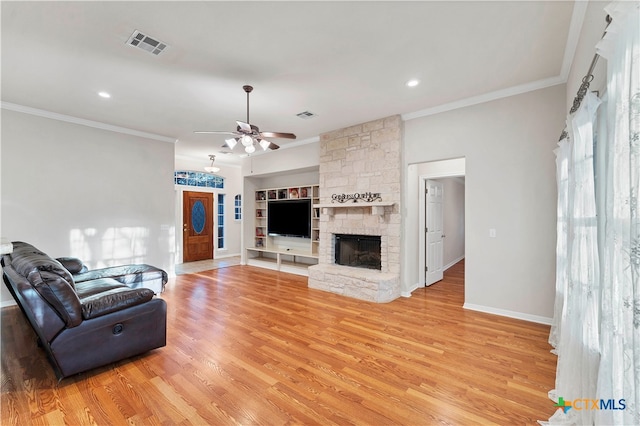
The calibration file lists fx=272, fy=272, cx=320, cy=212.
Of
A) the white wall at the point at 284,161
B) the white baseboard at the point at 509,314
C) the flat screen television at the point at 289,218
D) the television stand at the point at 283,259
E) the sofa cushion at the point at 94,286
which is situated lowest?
the white baseboard at the point at 509,314

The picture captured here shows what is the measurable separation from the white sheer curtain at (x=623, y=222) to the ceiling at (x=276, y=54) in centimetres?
131

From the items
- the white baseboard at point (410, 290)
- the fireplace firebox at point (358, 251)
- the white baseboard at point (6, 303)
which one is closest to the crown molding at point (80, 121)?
the white baseboard at point (6, 303)

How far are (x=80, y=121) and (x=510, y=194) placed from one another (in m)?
7.00

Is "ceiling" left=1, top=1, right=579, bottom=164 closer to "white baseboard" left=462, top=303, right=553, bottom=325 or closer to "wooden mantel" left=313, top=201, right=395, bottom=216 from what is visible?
"wooden mantel" left=313, top=201, right=395, bottom=216

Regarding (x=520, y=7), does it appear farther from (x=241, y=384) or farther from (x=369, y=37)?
(x=241, y=384)

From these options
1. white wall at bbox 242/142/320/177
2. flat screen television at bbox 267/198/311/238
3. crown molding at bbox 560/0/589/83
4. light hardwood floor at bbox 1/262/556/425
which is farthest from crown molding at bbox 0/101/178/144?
crown molding at bbox 560/0/589/83

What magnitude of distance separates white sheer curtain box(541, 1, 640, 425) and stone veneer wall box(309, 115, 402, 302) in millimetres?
2564

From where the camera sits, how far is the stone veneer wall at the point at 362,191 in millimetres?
4566

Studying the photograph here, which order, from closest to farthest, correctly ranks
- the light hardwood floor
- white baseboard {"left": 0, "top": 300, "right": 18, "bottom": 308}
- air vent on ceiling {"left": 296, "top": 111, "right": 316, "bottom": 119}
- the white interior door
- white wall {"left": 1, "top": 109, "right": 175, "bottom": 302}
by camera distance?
the light hardwood floor → white baseboard {"left": 0, "top": 300, "right": 18, "bottom": 308} → white wall {"left": 1, "top": 109, "right": 175, "bottom": 302} → air vent on ceiling {"left": 296, "top": 111, "right": 316, "bottom": 119} → the white interior door

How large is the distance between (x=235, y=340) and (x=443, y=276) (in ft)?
15.8

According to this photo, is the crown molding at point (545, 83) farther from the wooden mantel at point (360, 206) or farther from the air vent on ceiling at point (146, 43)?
the air vent on ceiling at point (146, 43)

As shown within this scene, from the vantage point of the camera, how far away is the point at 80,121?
477 centimetres

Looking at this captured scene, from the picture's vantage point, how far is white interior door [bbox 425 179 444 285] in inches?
210

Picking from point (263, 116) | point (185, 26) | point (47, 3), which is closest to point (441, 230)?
point (263, 116)
